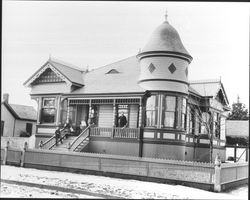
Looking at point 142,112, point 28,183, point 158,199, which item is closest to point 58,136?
point 142,112

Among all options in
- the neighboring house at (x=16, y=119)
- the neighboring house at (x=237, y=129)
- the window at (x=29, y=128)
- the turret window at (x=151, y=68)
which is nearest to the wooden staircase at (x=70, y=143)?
the turret window at (x=151, y=68)

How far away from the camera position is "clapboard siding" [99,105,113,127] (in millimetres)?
24594

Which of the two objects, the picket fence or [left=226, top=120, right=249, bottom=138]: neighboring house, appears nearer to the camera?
the picket fence

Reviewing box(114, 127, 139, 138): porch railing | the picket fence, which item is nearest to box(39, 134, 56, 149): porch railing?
the picket fence

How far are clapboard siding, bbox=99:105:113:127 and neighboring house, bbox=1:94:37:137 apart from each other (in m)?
12.9

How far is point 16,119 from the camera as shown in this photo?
36969 mm

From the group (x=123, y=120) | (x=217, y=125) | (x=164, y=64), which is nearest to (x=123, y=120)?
(x=123, y=120)

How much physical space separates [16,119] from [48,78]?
12839 millimetres

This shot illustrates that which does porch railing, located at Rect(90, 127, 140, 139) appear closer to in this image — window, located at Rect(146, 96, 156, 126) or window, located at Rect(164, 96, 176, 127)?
window, located at Rect(146, 96, 156, 126)

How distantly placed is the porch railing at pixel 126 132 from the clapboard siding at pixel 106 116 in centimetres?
214

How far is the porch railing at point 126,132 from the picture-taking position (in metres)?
21.9

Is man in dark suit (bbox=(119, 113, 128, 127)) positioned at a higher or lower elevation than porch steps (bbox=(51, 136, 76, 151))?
higher

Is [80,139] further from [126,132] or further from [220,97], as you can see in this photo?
[220,97]

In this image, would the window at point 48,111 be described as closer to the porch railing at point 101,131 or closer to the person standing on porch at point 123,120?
the porch railing at point 101,131
